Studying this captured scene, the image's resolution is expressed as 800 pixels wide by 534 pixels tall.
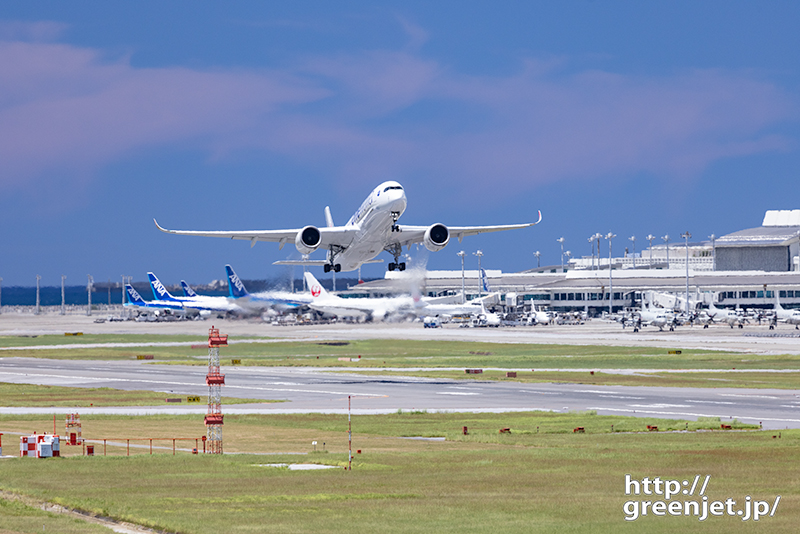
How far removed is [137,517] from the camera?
25.0 m

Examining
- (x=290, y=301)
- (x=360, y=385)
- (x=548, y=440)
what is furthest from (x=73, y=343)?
(x=548, y=440)

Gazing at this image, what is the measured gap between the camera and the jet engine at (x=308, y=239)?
76500 millimetres

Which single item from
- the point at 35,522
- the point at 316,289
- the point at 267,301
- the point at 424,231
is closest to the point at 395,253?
the point at 424,231

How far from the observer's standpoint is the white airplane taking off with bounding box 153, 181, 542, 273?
70.9 meters

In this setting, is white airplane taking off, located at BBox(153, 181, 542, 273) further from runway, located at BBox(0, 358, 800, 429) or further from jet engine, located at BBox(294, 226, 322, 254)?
runway, located at BBox(0, 358, 800, 429)

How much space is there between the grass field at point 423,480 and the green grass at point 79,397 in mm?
14022

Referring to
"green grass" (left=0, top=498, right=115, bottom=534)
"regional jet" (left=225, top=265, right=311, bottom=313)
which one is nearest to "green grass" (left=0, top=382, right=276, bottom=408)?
"green grass" (left=0, top=498, right=115, bottom=534)

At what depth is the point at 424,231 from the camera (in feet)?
253

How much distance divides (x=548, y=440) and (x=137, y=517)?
70.2 feet

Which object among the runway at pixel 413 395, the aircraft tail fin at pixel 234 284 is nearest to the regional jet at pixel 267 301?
the aircraft tail fin at pixel 234 284

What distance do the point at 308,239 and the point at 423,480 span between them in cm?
4677

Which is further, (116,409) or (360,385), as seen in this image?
(360,385)

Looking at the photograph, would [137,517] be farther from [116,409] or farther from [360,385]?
[360,385]

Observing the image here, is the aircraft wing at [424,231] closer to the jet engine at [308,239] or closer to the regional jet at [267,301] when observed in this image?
the jet engine at [308,239]
